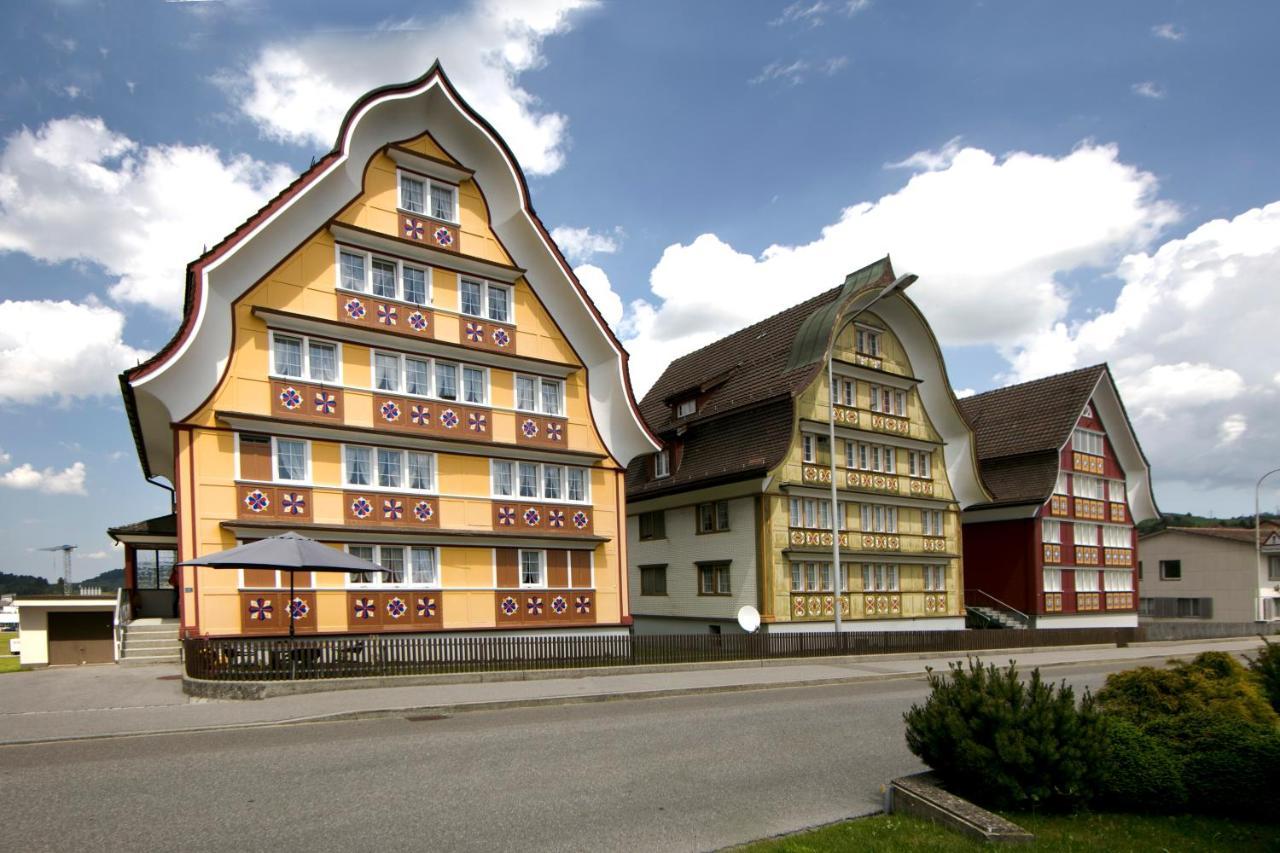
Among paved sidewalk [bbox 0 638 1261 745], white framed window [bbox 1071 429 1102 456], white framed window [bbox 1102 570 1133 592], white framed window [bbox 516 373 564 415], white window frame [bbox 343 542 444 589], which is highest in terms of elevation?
white framed window [bbox 516 373 564 415]

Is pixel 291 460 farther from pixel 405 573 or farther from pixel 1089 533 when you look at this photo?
pixel 1089 533

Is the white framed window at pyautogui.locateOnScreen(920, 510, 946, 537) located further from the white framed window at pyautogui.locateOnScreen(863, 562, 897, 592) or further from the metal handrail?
the metal handrail

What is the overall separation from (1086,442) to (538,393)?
29898 mm

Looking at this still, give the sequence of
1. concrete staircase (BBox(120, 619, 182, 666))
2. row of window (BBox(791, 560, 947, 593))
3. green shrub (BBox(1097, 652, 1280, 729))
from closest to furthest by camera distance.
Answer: green shrub (BBox(1097, 652, 1280, 729)) < concrete staircase (BBox(120, 619, 182, 666)) < row of window (BBox(791, 560, 947, 593))

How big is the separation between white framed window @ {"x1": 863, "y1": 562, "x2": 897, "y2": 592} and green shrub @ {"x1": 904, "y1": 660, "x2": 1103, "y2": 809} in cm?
2746

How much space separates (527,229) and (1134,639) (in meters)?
31.5

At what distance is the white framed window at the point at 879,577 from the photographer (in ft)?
119

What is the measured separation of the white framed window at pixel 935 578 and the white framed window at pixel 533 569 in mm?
17869

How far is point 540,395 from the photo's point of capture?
2845 cm

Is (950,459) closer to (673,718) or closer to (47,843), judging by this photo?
(673,718)

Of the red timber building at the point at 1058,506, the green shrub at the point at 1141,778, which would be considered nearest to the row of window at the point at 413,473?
the green shrub at the point at 1141,778

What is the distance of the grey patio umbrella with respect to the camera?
680 inches

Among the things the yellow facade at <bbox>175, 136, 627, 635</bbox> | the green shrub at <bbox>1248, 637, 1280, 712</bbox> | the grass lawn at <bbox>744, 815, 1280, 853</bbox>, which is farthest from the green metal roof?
the grass lawn at <bbox>744, 815, 1280, 853</bbox>

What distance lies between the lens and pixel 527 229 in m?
27.8
